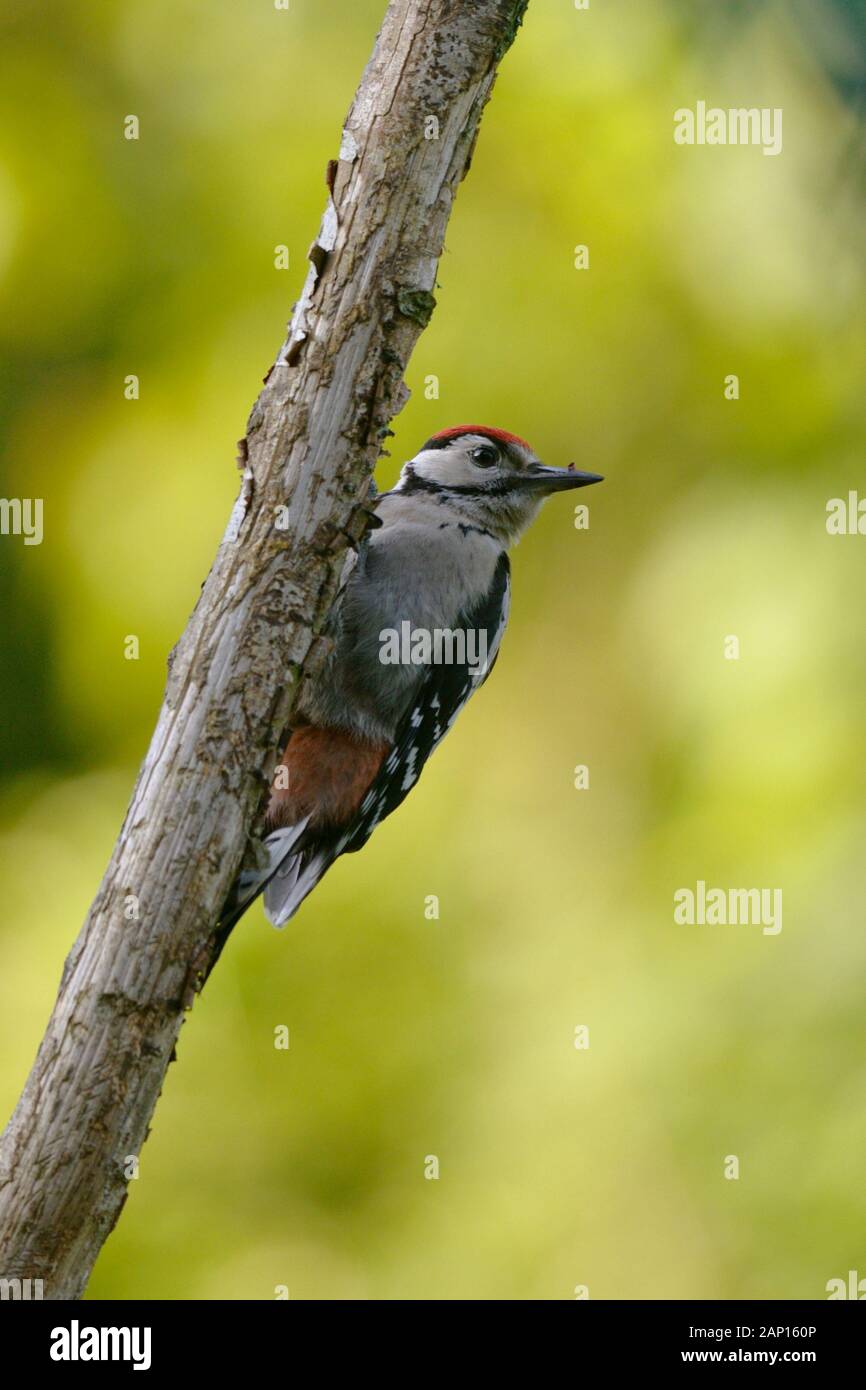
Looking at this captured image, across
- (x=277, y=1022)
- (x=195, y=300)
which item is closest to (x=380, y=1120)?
(x=277, y=1022)

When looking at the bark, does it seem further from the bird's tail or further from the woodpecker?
the woodpecker

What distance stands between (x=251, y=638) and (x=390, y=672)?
1.26 metres

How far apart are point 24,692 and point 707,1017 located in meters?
2.99

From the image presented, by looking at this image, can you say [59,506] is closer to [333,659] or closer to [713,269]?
[333,659]

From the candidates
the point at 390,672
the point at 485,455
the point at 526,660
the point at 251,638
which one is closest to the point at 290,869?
the point at 390,672

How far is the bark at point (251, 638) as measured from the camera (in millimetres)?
2516

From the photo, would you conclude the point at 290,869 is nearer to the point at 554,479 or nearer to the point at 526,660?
the point at 554,479

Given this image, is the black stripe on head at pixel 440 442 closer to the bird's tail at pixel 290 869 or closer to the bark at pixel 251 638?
the bird's tail at pixel 290 869

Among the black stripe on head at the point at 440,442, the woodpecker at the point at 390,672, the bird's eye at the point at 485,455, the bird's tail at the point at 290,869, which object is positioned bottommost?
the bird's tail at the point at 290,869

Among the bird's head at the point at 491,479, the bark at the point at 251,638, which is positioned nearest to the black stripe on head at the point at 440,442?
the bird's head at the point at 491,479

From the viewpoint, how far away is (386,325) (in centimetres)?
276
